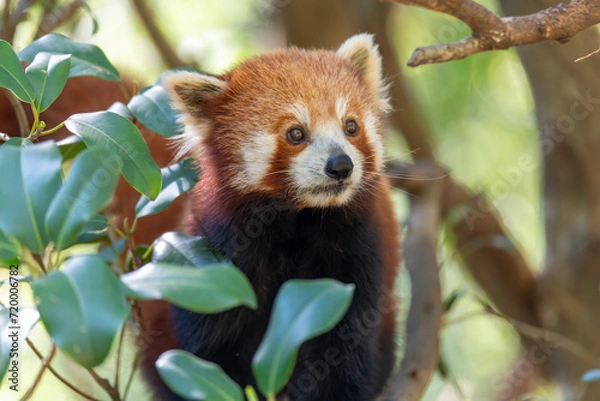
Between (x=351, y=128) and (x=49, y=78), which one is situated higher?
(x=49, y=78)

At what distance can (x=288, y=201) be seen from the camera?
9.39ft

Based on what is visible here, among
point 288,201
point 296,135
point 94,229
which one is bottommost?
point 288,201

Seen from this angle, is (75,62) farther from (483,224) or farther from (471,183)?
(471,183)

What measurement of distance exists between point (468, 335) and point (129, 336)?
512 cm

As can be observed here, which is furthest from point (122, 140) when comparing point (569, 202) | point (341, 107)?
point (569, 202)

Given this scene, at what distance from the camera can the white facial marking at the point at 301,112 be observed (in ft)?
9.31

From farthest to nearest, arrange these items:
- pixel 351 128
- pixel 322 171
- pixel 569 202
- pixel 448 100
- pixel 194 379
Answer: pixel 448 100 → pixel 569 202 → pixel 351 128 → pixel 322 171 → pixel 194 379

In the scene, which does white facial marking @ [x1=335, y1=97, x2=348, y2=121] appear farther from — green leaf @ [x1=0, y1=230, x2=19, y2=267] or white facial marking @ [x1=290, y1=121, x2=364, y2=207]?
green leaf @ [x1=0, y1=230, x2=19, y2=267]

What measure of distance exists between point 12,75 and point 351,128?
139cm

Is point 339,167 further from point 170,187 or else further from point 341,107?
point 170,187

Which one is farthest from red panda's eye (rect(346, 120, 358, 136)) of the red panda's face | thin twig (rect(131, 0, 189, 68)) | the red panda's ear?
thin twig (rect(131, 0, 189, 68))

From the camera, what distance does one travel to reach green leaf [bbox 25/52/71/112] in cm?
207

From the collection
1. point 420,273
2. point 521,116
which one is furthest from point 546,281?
point 521,116

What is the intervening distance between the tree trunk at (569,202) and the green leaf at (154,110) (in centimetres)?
212
